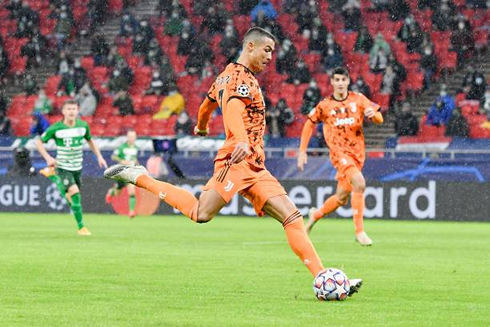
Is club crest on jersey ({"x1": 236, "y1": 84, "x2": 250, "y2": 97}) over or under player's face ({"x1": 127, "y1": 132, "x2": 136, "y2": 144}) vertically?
over

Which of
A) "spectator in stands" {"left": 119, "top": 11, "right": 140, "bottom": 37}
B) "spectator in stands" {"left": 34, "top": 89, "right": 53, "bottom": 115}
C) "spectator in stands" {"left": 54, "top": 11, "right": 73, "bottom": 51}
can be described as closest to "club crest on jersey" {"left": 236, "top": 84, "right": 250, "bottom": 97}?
"spectator in stands" {"left": 34, "top": 89, "right": 53, "bottom": 115}

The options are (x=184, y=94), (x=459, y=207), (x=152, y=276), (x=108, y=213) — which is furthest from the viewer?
(x=184, y=94)

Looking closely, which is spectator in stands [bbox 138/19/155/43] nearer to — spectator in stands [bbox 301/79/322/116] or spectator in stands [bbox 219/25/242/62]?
spectator in stands [bbox 219/25/242/62]

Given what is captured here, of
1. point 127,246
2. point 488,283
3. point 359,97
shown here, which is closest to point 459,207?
point 359,97

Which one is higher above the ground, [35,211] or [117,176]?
[117,176]

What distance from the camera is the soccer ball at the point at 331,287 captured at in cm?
838

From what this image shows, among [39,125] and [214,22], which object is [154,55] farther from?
[39,125]

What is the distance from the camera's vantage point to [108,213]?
27.1 meters

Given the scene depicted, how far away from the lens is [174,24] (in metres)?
34.2

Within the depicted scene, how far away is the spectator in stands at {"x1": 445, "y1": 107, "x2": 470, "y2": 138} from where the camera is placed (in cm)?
2572

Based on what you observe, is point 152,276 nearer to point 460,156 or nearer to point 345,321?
point 345,321

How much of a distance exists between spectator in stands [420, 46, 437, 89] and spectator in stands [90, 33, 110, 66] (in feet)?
32.9

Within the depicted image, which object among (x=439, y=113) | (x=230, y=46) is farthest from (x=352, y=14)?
(x=439, y=113)

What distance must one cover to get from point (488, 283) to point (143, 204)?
17776 mm
